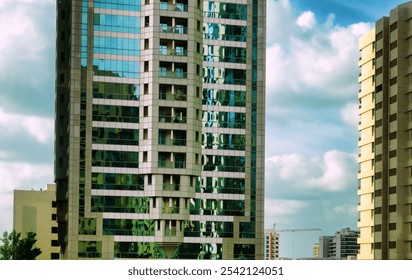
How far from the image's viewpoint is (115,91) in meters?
5.96

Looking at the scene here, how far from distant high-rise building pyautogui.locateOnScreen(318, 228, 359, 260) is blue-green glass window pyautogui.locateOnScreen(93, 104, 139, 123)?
2.61 m

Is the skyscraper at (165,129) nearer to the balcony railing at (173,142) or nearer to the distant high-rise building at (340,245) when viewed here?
the balcony railing at (173,142)

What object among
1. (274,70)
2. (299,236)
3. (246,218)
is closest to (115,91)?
(246,218)

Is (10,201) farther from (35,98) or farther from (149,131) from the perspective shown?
(149,131)

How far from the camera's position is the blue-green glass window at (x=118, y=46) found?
6277 mm

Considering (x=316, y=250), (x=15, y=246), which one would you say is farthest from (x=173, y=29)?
(x=316, y=250)

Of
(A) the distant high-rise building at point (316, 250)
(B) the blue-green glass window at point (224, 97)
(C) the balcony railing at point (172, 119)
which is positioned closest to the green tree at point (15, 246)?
(A) the distant high-rise building at point (316, 250)

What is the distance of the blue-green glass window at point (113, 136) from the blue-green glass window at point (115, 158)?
3.9 inches

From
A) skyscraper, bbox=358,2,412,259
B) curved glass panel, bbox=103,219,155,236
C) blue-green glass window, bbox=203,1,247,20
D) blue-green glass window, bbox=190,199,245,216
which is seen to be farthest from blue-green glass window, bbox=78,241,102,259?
skyscraper, bbox=358,2,412,259

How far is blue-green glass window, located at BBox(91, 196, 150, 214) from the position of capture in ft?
20.6

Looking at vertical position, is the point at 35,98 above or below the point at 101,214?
above

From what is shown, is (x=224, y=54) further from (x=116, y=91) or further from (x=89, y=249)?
(x=89, y=249)

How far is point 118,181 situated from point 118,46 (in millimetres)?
1263

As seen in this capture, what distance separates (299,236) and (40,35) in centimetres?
192
